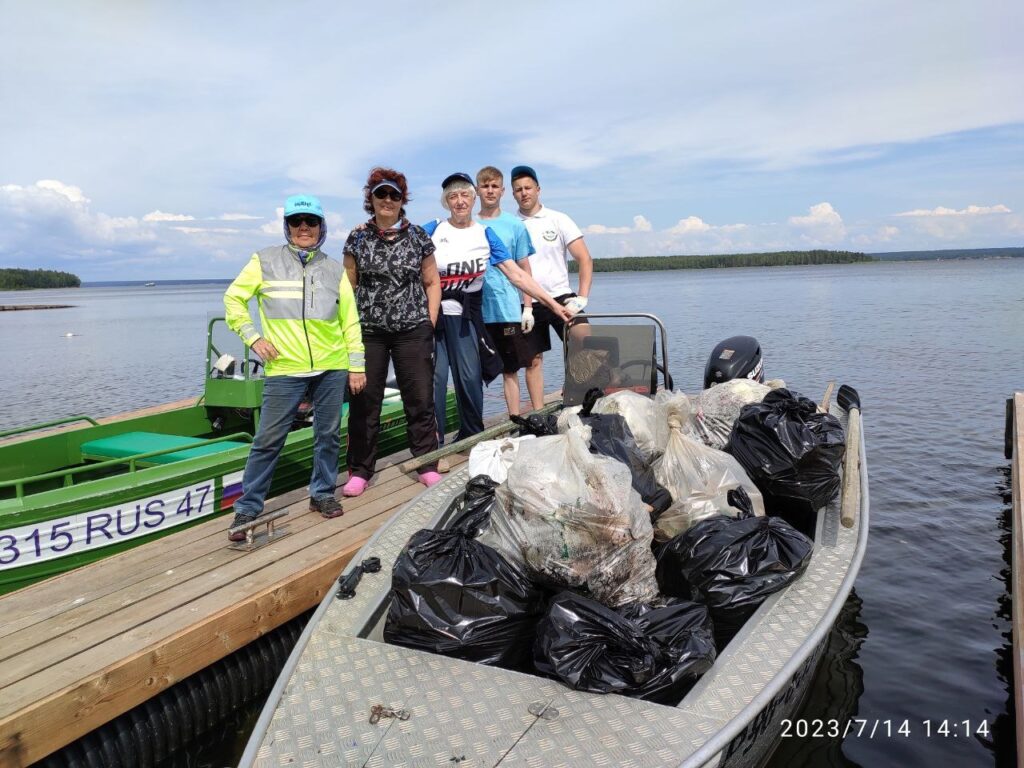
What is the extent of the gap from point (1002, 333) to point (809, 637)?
75.7ft

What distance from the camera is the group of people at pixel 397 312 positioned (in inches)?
166

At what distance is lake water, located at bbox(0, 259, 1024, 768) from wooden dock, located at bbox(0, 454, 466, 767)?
724 millimetres

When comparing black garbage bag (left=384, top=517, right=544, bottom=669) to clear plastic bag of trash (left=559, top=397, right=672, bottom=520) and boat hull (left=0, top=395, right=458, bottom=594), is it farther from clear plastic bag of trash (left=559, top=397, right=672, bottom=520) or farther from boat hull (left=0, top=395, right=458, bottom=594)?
boat hull (left=0, top=395, right=458, bottom=594)

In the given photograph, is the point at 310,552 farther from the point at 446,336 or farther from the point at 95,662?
the point at 446,336

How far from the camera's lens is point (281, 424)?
4.27 m

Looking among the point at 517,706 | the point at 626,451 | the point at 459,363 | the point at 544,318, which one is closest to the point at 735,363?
the point at 544,318

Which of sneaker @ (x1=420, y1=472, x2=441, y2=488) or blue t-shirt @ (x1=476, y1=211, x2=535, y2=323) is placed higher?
blue t-shirt @ (x1=476, y1=211, x2=535, y2=323)

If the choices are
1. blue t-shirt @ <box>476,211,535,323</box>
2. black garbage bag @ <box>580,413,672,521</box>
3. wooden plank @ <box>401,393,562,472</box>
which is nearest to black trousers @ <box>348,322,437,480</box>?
wooden plank @ <box>401,393,562,472</box>

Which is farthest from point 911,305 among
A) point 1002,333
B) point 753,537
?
point 753,537

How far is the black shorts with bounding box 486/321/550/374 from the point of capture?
5.71m

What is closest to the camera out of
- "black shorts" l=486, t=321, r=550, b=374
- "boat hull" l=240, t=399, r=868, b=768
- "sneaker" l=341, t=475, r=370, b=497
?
"boat hull" l=240, t=399, r=868, b=768

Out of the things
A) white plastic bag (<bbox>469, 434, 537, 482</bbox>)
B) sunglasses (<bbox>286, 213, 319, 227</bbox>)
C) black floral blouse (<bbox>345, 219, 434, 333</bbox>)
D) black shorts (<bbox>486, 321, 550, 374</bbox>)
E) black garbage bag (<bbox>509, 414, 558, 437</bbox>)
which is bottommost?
white plastic bag (<bbox>469, 434, 537, 482</bbox>)

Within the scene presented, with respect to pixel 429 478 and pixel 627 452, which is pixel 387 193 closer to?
→ pixel 429 478

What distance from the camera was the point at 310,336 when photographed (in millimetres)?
4246
